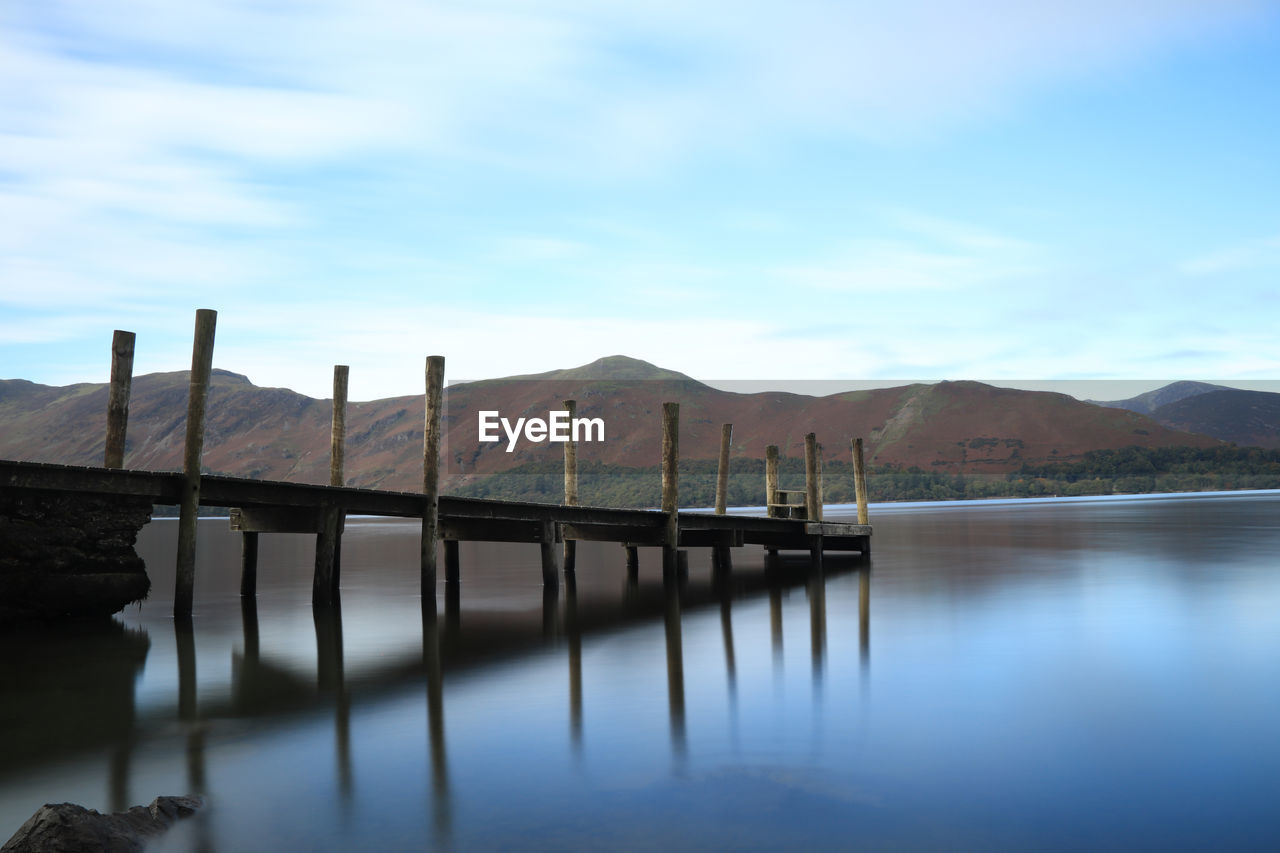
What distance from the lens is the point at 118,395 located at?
48.9 ft

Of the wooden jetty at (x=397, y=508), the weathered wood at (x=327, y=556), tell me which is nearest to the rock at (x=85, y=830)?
the wooden jetty at (x=397, y=508)

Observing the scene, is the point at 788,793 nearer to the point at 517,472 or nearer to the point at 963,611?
the point at 963,611

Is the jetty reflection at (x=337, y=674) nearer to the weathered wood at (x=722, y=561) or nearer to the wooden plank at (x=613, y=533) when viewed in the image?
the wooden plank at (x=613, y=533)

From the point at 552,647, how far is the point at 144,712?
5.16 meters

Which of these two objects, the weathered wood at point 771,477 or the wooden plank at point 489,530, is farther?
the weathered wood at point 771,477

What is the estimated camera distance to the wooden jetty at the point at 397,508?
14328mm

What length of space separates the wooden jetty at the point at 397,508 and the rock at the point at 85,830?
27.9 feet

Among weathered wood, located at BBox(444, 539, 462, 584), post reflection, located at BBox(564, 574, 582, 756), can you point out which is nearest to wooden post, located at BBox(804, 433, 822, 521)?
post reflection, located at BBox(564, 574, 582, 756)

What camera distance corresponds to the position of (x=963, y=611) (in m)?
16.9

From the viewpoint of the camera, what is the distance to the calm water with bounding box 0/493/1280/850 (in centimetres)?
618

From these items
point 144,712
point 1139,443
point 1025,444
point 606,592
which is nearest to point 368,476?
point 1025,444

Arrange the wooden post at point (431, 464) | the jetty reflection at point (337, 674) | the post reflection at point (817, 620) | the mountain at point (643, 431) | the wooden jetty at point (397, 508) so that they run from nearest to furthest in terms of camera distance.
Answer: the jetty reflection at point (337, 674)
the post reflection at point (817, 620)
the wooden jetty at point (397, 508)
the wooden post at point (431, 464)
the mountain at point (643, 431)

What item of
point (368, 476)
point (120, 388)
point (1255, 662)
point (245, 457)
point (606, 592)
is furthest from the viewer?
point (245, 457)

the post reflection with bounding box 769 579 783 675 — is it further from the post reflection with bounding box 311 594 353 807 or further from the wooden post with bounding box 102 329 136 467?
the wooden post with bounding box 102 329 136 467
